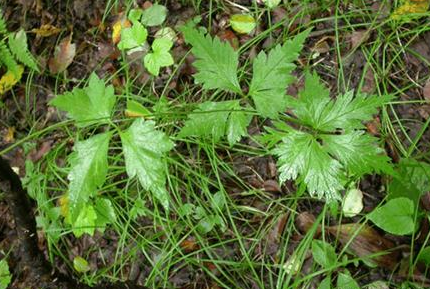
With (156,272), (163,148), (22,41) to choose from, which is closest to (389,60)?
(163,148)

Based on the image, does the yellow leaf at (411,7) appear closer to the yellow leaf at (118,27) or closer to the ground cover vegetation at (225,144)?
the ground cover vegetation at (225,144)

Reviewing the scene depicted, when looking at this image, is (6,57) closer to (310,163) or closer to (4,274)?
(4,274)

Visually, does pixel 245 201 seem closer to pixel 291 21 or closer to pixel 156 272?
pixel 156 272

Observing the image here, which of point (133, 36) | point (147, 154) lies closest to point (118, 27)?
point (133, 36)

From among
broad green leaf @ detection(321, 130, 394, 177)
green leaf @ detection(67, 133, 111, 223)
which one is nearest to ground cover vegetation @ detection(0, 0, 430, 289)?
broad green leaf @ detection(321, 130, 394, 177)

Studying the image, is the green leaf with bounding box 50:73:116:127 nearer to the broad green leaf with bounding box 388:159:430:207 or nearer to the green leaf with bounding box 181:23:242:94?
the green leaf with bounding box 181:23:242:94

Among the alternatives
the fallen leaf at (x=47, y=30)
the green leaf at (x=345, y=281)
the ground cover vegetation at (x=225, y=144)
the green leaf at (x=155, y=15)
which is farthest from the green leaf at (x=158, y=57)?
the green leaf at (x=345, y=281)
